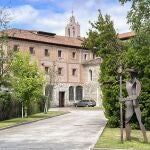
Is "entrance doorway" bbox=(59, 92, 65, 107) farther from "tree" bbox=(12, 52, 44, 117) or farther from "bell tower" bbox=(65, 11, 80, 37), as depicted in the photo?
"bell tower" bbox=(65, 11, 80, 37)

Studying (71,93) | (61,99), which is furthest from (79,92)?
(61,99)

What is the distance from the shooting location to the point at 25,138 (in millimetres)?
19297

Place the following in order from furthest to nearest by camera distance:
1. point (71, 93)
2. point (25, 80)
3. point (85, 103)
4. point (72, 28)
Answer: point (72, 28), point (71, 93), point (85, 103), point (25, 80)

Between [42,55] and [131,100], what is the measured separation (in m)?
54.5

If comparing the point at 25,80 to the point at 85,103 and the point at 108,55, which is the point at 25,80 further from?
the point at 85,103

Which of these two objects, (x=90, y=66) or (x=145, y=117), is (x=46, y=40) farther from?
(x=145, y=117)

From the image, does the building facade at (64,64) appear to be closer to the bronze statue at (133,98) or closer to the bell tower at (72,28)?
the bronze statue at (133,98)

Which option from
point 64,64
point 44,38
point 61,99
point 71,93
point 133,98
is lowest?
point 133,98

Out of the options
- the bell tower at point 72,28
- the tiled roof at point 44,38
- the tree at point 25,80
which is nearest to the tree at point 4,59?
the tree at point 25,80

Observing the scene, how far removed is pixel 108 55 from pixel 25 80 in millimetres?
13329

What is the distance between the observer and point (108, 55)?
26.4m

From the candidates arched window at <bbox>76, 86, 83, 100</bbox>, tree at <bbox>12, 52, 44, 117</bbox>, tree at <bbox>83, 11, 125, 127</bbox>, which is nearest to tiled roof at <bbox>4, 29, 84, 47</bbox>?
arched window at <bbox>76, 86, 83, 100</bbox>

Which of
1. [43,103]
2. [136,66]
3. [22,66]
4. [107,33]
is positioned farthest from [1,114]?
[43,103]

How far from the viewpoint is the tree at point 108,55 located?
25047mm
